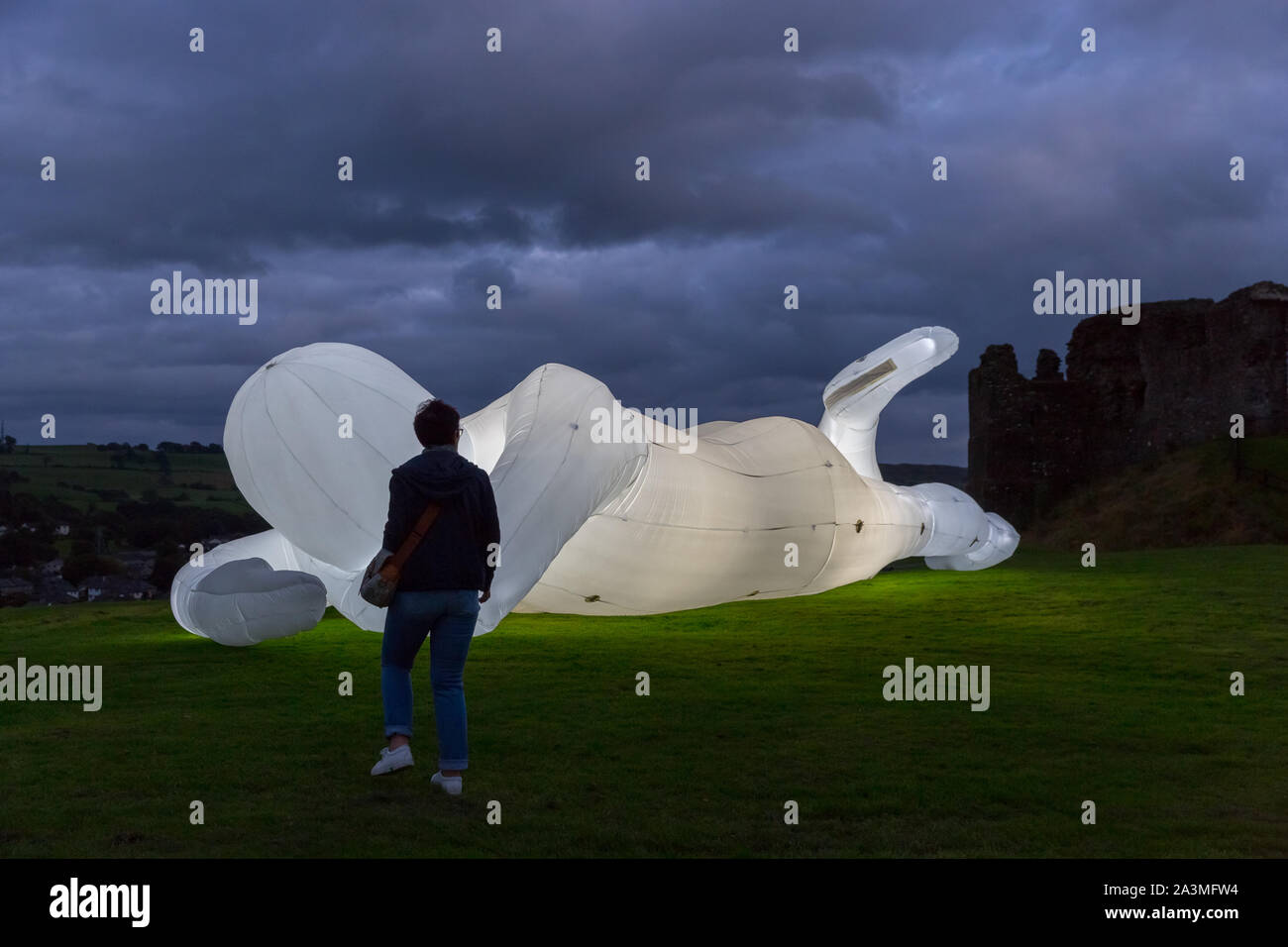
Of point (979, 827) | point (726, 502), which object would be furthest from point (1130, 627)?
point (979, 827)

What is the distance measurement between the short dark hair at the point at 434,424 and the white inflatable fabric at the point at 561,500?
2.09 m

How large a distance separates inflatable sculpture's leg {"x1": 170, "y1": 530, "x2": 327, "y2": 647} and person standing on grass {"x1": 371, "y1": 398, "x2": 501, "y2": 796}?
346cm

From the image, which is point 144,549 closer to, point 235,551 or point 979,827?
point 235,551

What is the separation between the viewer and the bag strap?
185 inches

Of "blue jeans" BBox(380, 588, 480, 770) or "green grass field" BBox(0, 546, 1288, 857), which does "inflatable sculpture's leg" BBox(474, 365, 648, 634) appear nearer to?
"green grass field" BBox(0, 546, 1288, 857)

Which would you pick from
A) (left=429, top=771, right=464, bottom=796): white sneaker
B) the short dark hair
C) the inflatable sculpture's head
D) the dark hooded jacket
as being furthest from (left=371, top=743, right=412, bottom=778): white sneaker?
the inflatable sculpture's head

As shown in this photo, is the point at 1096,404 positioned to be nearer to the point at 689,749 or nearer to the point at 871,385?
the point at 871,385

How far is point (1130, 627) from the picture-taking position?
9953 mm

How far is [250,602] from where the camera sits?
830 cm

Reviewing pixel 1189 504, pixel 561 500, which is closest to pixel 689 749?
pixel 561 500

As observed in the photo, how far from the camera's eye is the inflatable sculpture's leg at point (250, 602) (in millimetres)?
8141

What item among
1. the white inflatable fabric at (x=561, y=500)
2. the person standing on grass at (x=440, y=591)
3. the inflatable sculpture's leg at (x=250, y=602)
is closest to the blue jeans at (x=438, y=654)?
the person standing on grass at (x=440, y=591)

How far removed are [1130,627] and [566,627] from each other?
5.31m

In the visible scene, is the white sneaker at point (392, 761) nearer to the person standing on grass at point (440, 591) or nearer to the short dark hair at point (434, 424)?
the person standing on grass at point (440, 591)
